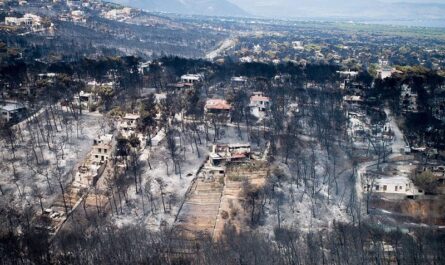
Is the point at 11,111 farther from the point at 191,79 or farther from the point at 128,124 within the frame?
the point at 191,79

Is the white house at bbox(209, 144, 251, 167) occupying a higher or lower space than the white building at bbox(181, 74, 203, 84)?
lower

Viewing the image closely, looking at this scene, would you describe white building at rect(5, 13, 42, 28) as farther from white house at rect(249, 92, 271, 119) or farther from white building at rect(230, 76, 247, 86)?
white house at rect(249, 92, 271, 119)

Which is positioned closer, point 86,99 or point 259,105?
point 86,99

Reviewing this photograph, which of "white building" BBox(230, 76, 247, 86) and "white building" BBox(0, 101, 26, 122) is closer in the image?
"white building" BBox(0, 101, 26, 122)

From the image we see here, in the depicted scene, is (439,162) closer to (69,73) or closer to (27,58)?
(69,73)

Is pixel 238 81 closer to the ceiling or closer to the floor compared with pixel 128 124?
closer to the ceiling

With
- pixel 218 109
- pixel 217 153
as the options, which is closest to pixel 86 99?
pixel 218 109

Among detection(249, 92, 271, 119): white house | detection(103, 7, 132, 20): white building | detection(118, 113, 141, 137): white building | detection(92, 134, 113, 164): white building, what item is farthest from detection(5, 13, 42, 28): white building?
detection(92, 134, 113, 164): white building
